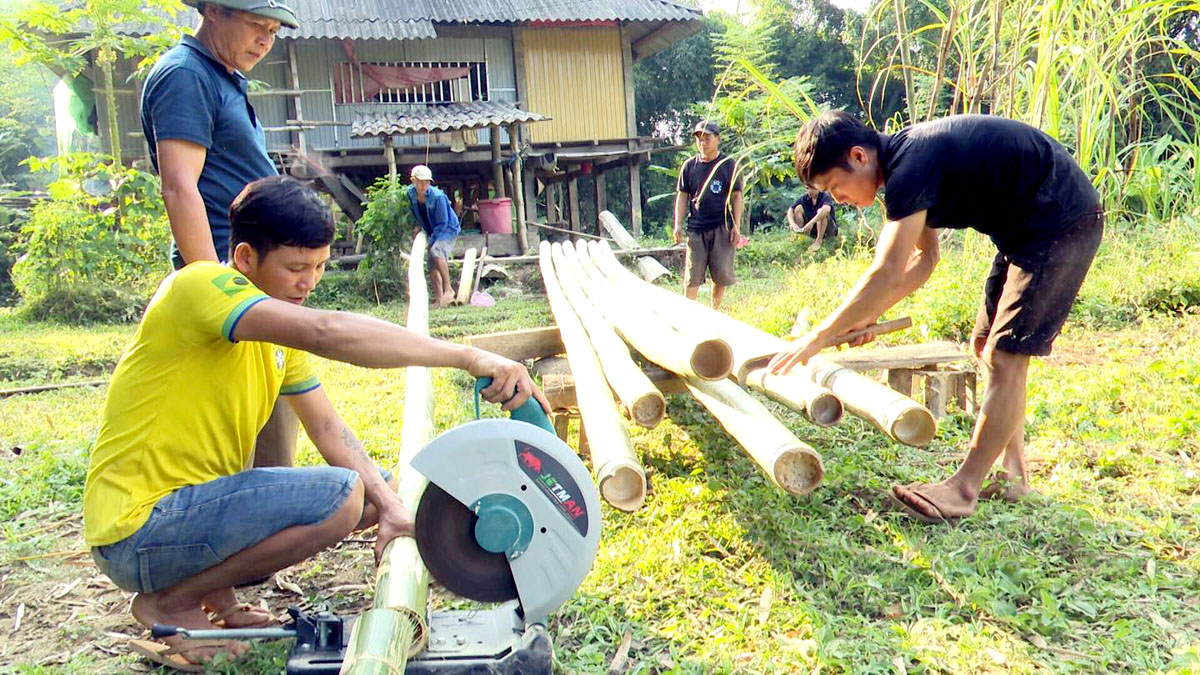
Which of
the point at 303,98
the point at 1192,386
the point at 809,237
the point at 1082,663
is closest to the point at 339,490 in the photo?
the point at 1082,663

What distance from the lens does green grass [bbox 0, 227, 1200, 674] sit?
2674mm

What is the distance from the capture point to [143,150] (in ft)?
52.6

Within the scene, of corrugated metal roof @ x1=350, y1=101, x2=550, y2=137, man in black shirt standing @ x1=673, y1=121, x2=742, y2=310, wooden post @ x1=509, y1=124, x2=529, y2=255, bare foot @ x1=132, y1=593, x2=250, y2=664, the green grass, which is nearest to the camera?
bare foot @ x1=132, y1=593, x2=250, y2=664

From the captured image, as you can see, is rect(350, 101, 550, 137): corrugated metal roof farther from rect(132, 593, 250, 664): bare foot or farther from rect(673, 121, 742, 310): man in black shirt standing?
rect(132, 593, 250, 664): bare foot

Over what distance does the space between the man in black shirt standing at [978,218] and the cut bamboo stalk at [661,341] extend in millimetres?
230

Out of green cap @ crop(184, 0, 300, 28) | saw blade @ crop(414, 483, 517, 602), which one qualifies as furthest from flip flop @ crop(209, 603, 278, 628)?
green cap @ crop(184, 0, 300, 28)

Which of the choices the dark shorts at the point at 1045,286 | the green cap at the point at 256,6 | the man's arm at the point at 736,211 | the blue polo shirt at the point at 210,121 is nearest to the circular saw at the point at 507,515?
the blue polo shirt at the point at 210,121

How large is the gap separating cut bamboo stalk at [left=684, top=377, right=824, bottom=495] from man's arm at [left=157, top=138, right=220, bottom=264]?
75.9 inches

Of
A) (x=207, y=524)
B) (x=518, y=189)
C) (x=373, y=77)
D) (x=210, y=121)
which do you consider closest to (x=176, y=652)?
(x=207, y=524)

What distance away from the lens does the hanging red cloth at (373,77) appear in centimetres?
1670

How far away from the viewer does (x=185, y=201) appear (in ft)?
9.22

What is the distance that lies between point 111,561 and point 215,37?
5.58 ft

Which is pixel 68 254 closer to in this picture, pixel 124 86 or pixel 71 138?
pixel 124 86

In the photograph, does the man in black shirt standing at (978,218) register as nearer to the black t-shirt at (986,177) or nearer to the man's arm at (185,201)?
the black t-shirt at (986,177)
